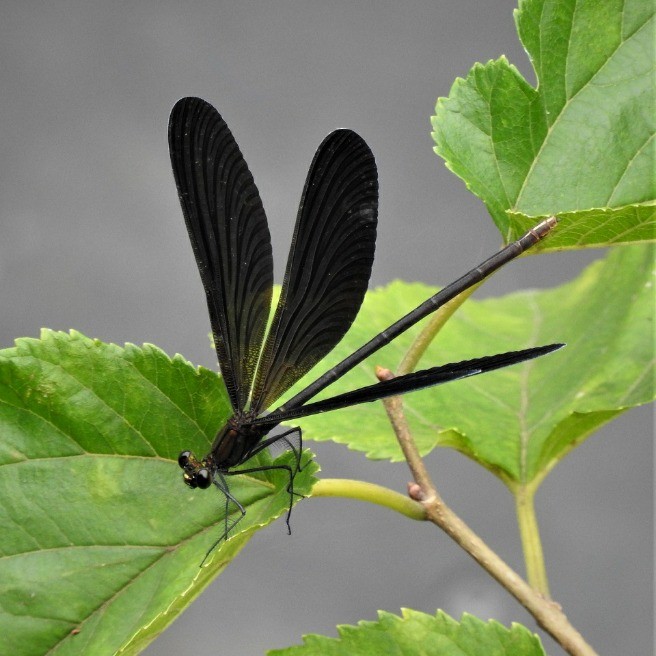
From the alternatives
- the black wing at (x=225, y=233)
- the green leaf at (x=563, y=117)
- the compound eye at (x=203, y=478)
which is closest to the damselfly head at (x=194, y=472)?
the compound eye at (x=203, y=478)

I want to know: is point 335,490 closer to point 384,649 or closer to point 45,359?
point 384,649

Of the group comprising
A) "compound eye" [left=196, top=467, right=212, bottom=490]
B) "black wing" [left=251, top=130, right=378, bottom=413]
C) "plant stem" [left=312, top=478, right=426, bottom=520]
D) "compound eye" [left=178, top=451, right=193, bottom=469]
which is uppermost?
"black wing" [left=251, top=130, right=378, bottom=413]

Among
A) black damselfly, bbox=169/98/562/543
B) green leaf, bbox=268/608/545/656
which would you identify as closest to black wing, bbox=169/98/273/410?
black damselfly, bbox=169/98/562/543

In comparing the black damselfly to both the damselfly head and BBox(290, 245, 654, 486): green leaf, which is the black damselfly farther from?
BBox(290, 245, 654, 486): green leaf

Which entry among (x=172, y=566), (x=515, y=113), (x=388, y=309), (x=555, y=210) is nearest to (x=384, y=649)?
(x=172, y=566)

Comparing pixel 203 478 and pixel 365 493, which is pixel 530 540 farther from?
pixel 203 478

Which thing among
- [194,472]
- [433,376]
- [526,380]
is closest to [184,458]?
A: [194,472]

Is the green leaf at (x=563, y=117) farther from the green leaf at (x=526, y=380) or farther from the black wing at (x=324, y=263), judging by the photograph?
the green leaf at (x=526, y=380)
